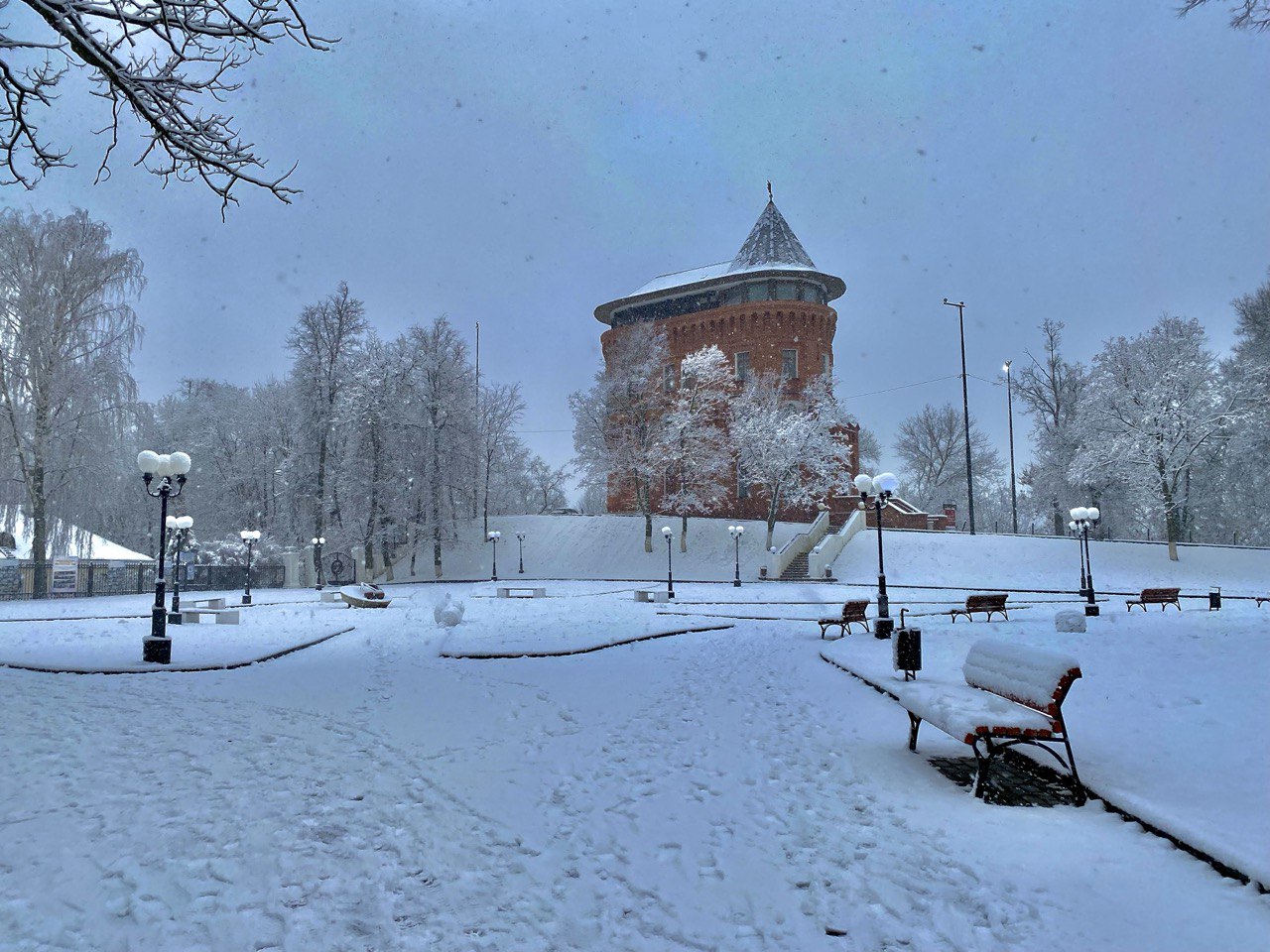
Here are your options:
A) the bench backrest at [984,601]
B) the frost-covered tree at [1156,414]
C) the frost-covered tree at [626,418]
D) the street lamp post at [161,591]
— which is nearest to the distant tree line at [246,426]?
the frost-covered tree at [626,418]

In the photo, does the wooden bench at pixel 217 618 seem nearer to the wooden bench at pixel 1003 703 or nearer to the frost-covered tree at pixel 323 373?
the wooden bench at pixel 1003 703

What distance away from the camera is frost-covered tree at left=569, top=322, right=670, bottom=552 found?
139 ft

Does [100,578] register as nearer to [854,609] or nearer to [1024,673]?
[854,609]

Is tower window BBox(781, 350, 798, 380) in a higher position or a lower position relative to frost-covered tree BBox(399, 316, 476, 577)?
higher

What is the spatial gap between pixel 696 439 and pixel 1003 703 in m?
36.6

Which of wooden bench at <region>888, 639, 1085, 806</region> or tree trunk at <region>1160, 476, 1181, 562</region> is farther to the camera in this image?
tree trunk at <region>1160, 476, 1181, 562</region>

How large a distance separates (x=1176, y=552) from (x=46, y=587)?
46151mm

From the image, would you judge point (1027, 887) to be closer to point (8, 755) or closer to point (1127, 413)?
point (8, 755)

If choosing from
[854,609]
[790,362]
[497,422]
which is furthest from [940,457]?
[854,609]

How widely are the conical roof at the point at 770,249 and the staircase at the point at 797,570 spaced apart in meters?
21.3

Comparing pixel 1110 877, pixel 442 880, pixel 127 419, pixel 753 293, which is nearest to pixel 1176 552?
pixel 753 293

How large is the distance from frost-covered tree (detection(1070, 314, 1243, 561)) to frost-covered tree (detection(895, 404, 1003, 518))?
22.6 m

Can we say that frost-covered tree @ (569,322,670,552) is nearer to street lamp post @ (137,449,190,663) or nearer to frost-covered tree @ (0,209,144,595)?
frost-covered tree @ (0,209,144,595)

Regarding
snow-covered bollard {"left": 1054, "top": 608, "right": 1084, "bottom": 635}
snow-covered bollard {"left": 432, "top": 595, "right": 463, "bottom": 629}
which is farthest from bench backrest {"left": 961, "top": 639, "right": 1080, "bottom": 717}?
snow-covered bollard {"left": 432, "top": 595, "right": 463, "bottom": 629}
